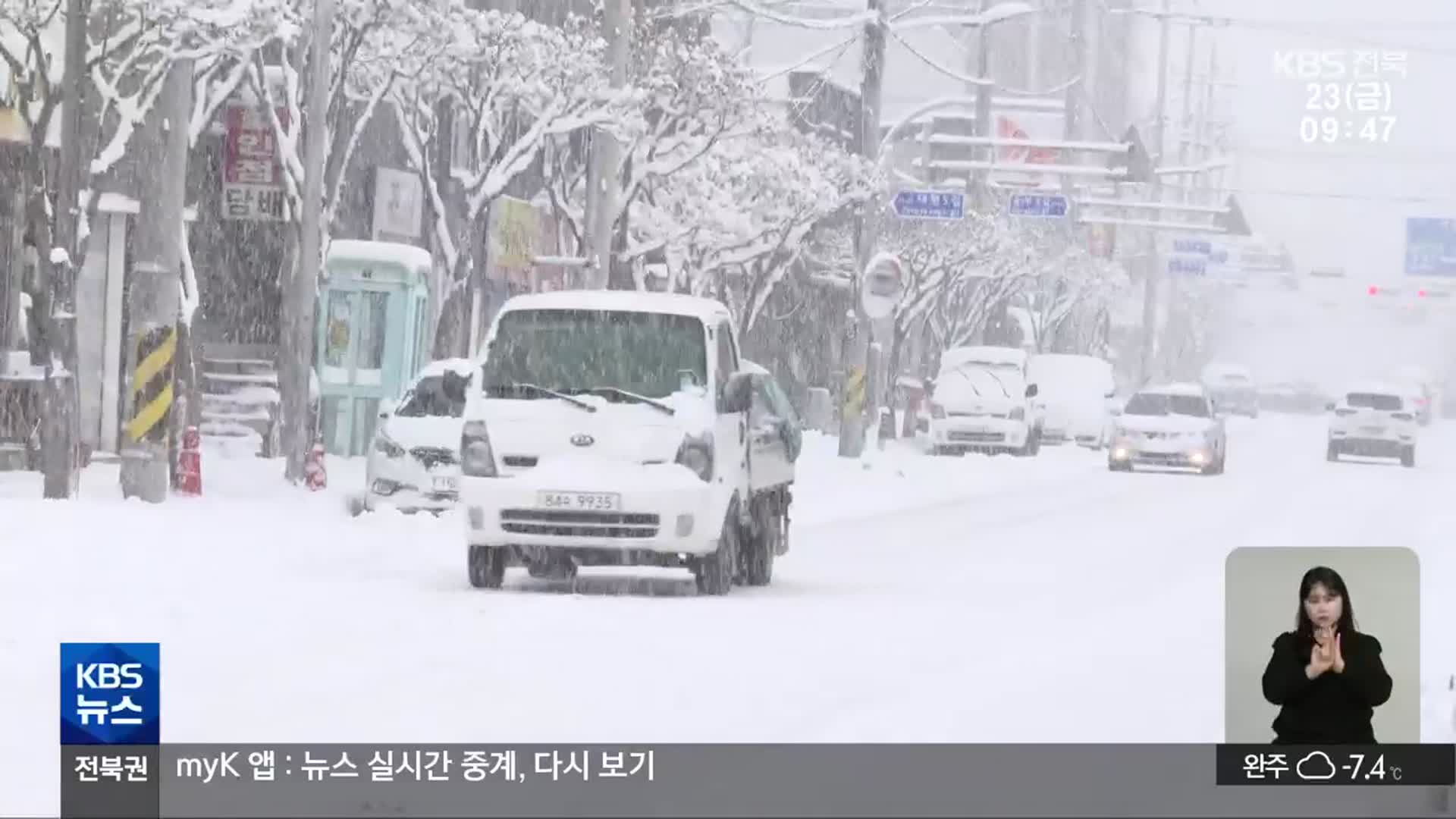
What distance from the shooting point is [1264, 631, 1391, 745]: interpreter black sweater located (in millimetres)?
7871

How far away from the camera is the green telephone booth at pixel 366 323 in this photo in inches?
1326

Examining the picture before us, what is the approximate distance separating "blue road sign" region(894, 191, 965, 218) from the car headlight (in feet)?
72.9

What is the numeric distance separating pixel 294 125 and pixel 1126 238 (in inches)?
3776

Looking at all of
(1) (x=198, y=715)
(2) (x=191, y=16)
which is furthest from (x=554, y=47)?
(1) (x=198, y=715)

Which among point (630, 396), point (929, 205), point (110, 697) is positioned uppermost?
point (929, 205)

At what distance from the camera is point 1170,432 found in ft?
144

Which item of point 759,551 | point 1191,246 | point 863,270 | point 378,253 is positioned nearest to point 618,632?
point 759,551

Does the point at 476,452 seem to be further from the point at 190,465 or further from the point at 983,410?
the point at 983,410

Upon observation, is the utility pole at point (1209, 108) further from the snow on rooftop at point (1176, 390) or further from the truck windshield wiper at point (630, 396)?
the truck windshield wiper at point (630, 396)

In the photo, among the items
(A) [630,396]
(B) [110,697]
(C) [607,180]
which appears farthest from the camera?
(C) [607,180]

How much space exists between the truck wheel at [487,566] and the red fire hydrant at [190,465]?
8772mm

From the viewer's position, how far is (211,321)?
3694cm

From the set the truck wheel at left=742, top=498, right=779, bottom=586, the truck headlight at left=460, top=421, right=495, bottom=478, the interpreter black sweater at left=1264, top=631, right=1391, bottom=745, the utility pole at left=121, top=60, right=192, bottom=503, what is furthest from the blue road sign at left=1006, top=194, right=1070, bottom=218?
the interpreter black sweater at left=1264, top=631, right=1391, bottom=745

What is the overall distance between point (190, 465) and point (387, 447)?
194cm
